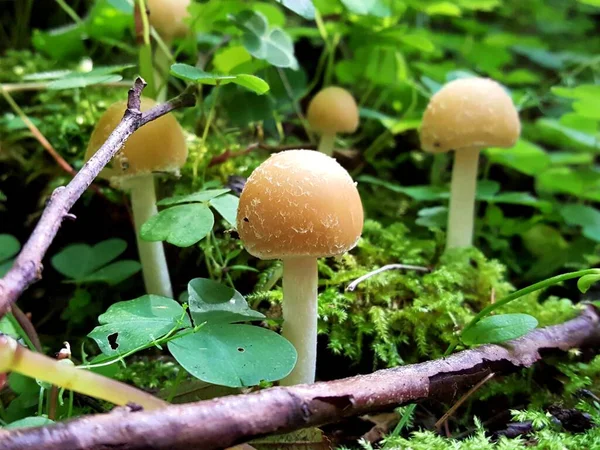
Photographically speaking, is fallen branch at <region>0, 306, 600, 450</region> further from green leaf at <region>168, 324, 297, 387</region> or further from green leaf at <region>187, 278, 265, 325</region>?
green leaf at <region>187, 278, 265, 325</region>

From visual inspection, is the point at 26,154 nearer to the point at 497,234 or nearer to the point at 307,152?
the point at 307,152

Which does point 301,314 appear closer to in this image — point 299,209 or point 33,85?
point 299,209

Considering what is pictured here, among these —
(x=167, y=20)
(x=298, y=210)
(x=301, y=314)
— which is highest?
(x=167, y=20)

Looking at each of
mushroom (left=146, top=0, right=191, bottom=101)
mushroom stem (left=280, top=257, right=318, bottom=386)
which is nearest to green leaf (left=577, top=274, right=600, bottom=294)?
mushroom stem (left=280, top=257, right=318, bottom=386)

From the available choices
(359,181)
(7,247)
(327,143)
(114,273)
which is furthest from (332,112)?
(7,247)

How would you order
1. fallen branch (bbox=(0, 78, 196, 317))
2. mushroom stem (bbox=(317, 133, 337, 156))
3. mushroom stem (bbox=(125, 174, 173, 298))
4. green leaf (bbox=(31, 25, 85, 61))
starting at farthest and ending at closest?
green leaf (bbox=(31, 25, 85, 61)) < mushroom stem (bbox=(317, 133, 337, 156)) < mushroom stem (bbox=(125, 174, 173, 298)) < fallen branch (bbox=(0, 78, 196, 317))

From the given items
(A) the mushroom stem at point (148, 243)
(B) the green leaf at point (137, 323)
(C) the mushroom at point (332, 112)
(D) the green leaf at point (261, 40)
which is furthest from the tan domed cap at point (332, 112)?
(B) the green leaf at point (137, 323)
